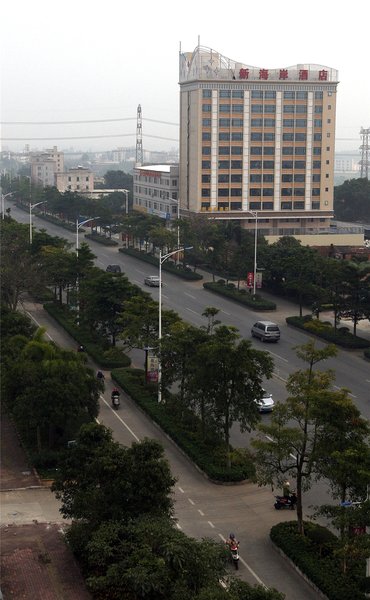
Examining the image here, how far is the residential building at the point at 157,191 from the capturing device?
77.5m

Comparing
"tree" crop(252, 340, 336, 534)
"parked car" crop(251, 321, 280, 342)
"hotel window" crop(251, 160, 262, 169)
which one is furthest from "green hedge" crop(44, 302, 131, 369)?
"hotel window" crop(251, 160, 262, 169)

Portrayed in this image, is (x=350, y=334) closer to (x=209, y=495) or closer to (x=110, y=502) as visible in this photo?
(x=209, y=495)

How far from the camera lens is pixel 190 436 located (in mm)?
25344

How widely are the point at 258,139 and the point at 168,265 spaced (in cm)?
1523

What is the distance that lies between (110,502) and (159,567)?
108 inches

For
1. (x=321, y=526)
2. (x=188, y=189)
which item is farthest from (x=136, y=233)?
(x=321, y=526)

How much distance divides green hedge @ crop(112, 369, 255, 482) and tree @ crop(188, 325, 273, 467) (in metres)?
0.55

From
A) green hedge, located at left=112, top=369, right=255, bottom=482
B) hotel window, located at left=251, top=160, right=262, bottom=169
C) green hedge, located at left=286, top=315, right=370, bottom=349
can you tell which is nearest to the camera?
green hedge, located at left=112, top=369, right=255, bottom=482

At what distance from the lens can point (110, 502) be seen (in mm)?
17688

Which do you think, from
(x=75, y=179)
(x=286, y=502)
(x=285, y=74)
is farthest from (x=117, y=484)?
(x=75, y=179)

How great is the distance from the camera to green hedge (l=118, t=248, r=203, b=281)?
5681 cm

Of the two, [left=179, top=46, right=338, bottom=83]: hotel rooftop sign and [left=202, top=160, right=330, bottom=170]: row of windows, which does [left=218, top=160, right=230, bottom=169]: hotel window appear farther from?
[left=179, top=46, right=338, bottom=83]: hotel rooftop sign

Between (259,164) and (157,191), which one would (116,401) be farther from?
(157,191)

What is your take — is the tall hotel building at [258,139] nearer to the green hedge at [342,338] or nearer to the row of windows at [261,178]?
the row of windows at [261,178]
